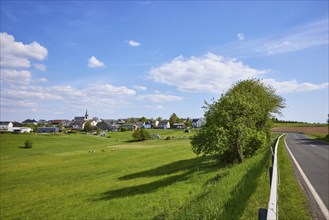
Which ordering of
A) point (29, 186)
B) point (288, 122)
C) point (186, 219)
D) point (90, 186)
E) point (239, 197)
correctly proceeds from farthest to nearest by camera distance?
point (288, 122), point (29, 186), point (90, 186), point (186, 219), point (239, 197)

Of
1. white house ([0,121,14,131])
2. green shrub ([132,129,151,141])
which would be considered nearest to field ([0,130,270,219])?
green shrub ([132,129,151,141])

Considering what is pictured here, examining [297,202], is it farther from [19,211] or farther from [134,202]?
[19,211]

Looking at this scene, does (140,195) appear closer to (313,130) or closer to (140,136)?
(140,136)

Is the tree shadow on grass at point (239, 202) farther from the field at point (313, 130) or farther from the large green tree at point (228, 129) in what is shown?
the field at point (313, 130)

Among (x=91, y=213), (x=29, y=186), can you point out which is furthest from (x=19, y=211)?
(x=29, y=186)

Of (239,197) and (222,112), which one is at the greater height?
(222,112)

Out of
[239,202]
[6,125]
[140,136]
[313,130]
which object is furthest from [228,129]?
[6,125]

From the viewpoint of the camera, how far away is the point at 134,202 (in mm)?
20078

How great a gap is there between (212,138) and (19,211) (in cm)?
1753

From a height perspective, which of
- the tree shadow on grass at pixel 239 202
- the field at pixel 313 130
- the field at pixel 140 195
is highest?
the field at pixel 313 130

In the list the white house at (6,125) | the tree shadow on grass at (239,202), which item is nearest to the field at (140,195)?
the tree shadow on grass at (239,202)

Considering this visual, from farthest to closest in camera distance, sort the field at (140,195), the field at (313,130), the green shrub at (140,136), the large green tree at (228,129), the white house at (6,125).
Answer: the white house at (6,125), the green shrub at (140,136), the field at (313,130), the large green tree at (228,129), the field at (140,195)

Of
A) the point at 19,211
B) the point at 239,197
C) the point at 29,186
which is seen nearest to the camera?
the point at 239,197

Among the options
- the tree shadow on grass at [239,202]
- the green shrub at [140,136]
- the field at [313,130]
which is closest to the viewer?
the tree shadow on grass at [239,202]
